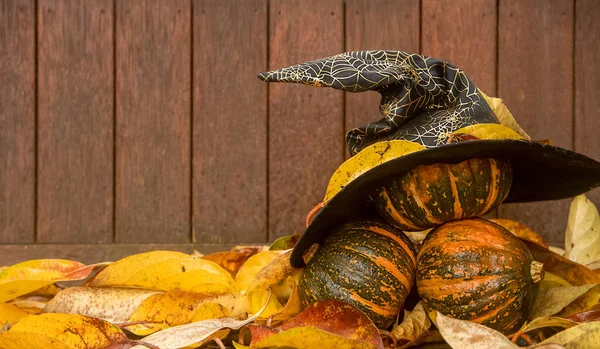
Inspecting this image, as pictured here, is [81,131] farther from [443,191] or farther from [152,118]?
[443,191]

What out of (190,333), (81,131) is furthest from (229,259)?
(81,131)

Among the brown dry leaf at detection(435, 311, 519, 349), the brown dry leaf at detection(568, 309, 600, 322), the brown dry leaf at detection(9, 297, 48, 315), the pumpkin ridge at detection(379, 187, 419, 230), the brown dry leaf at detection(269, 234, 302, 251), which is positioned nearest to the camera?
the brown dry leaf at detection(435, 311, 519, 349)

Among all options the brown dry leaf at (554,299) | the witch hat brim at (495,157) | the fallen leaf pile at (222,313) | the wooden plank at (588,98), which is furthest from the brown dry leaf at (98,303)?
the wooden plank at (588,98)

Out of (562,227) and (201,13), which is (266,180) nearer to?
(201,13)

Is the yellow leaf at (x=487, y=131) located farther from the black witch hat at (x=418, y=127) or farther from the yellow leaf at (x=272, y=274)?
the yellow leaf at (x=272, y=274)

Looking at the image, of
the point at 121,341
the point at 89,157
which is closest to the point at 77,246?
the point at 89,157

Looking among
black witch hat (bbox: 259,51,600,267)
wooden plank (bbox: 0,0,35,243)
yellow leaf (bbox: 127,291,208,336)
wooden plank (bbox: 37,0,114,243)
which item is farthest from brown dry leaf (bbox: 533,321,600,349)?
wooden plank (bbox: 0,0,35,243)

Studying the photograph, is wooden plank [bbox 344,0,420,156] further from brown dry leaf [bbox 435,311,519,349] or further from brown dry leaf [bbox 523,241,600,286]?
brown dry leaf [bbox 435,311,519,349]
